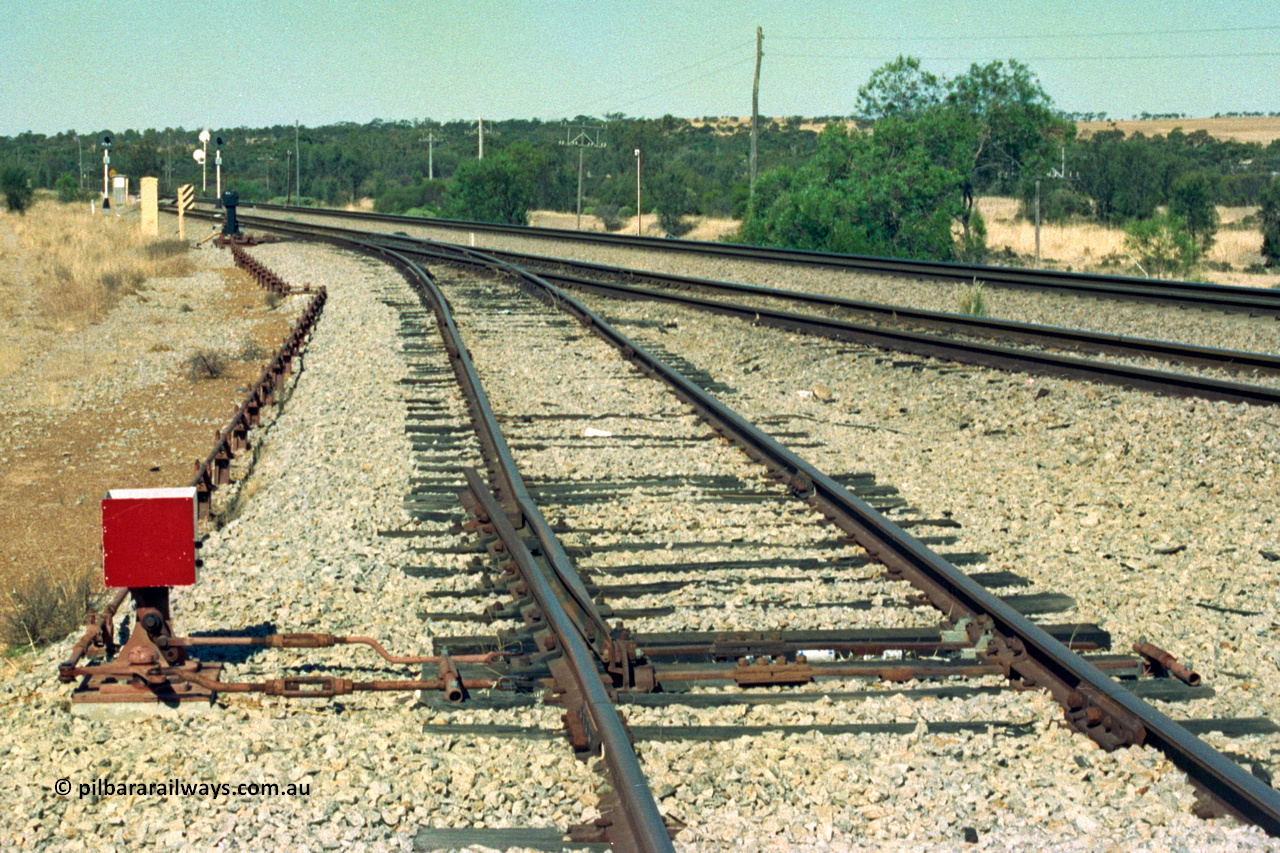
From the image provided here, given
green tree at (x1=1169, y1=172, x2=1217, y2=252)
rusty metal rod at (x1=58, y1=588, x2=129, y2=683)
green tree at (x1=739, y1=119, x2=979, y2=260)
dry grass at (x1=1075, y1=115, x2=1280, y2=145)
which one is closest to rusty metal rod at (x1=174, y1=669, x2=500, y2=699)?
rusty metal rod at (x1=58, y1=588, x2=129, y2=683)

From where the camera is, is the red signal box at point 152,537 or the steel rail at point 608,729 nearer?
the steel rail at point 608,729

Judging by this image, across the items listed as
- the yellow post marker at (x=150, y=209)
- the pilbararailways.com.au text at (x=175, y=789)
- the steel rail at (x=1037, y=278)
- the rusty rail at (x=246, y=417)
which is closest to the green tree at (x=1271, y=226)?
the steel rail at (x=1037, y=278)

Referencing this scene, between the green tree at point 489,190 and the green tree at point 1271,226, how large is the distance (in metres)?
32.2

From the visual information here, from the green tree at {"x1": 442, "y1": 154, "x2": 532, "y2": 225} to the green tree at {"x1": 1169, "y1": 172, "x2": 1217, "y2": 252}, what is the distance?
1145 inches

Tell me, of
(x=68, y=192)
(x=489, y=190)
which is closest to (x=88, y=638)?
(x=489, y=190)

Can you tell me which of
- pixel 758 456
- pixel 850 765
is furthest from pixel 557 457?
pixel 850 765

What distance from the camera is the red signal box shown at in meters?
5.04

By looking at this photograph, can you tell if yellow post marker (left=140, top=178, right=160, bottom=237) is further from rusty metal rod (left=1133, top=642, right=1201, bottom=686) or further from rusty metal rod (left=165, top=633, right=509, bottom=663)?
rusty metal rod (left=1133, top=642, right=1201, bottom=686)

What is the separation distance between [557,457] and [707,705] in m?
4.62

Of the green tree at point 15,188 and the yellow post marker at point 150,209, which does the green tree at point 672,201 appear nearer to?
the yellow post marker at point 150,209

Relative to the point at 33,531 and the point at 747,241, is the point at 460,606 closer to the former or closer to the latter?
the point at 33,531

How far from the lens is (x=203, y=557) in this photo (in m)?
6.90

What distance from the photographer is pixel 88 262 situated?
3083 cm

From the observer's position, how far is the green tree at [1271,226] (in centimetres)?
4075
